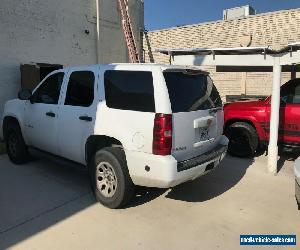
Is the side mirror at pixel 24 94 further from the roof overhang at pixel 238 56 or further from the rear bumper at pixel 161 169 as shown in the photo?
the roof overhang at pixel 238 56

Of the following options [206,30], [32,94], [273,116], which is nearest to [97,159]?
[32,94]

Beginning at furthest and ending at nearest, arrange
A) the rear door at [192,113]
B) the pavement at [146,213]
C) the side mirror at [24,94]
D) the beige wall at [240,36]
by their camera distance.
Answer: the beige wall at [240,36]
the side mirror at [24,94]
the rear door at [192,113]
the pavement at [146,213]

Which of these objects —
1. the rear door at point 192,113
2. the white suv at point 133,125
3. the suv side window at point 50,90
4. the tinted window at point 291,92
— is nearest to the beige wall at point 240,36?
the tinted window at point 291,92

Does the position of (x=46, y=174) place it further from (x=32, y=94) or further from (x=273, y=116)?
(x=273, y=116)

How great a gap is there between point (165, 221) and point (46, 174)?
109 inches

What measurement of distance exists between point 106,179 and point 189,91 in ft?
5.52

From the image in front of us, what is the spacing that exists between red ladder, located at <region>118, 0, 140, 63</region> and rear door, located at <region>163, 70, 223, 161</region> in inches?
345

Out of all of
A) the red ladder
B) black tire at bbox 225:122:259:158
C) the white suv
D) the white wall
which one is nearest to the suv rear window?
the white suv

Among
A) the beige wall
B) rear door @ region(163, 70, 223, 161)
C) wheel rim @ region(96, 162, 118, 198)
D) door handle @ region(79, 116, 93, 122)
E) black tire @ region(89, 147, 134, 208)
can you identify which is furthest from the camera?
the beige wall

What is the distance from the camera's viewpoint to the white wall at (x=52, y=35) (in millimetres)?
9469

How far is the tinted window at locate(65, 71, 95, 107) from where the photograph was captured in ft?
16.2

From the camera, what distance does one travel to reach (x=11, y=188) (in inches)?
213

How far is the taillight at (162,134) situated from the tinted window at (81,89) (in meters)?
1.30

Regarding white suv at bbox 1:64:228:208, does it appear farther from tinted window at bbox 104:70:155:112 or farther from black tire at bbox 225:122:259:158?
black tire at bbox 225:122:259:158
